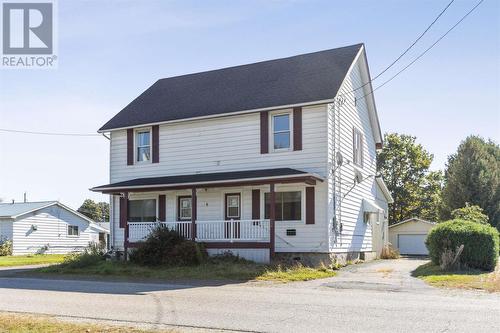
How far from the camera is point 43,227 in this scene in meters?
43.4

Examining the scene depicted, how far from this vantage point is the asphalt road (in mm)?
8945

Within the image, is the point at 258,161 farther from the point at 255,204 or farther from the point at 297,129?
the point at 297,129

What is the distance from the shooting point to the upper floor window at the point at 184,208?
24016mm

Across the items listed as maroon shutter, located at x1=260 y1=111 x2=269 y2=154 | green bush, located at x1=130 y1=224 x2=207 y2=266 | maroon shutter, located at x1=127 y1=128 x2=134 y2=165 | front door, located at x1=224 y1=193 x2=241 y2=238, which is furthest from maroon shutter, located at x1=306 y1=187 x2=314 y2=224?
maroon shutter, located at x1=127 y1=128 x2=134 y2=165

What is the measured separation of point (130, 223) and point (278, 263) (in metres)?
7.21

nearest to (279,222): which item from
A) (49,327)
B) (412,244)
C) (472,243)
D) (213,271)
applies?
(213,271)

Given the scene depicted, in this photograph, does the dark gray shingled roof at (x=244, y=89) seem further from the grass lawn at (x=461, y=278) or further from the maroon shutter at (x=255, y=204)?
the grass lawn at (x=461, y=278)

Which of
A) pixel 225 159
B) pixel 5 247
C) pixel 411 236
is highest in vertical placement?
pixel 225 159

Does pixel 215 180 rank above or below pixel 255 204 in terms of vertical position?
above

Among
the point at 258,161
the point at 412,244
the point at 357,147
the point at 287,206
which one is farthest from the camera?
the point at 412,244

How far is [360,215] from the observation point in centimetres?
2562

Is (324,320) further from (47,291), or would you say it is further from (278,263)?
(278,263)

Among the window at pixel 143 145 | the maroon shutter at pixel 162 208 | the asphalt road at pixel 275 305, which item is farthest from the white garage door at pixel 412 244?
the asphalt road at pixel 275 305

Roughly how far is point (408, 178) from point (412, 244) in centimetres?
1679
